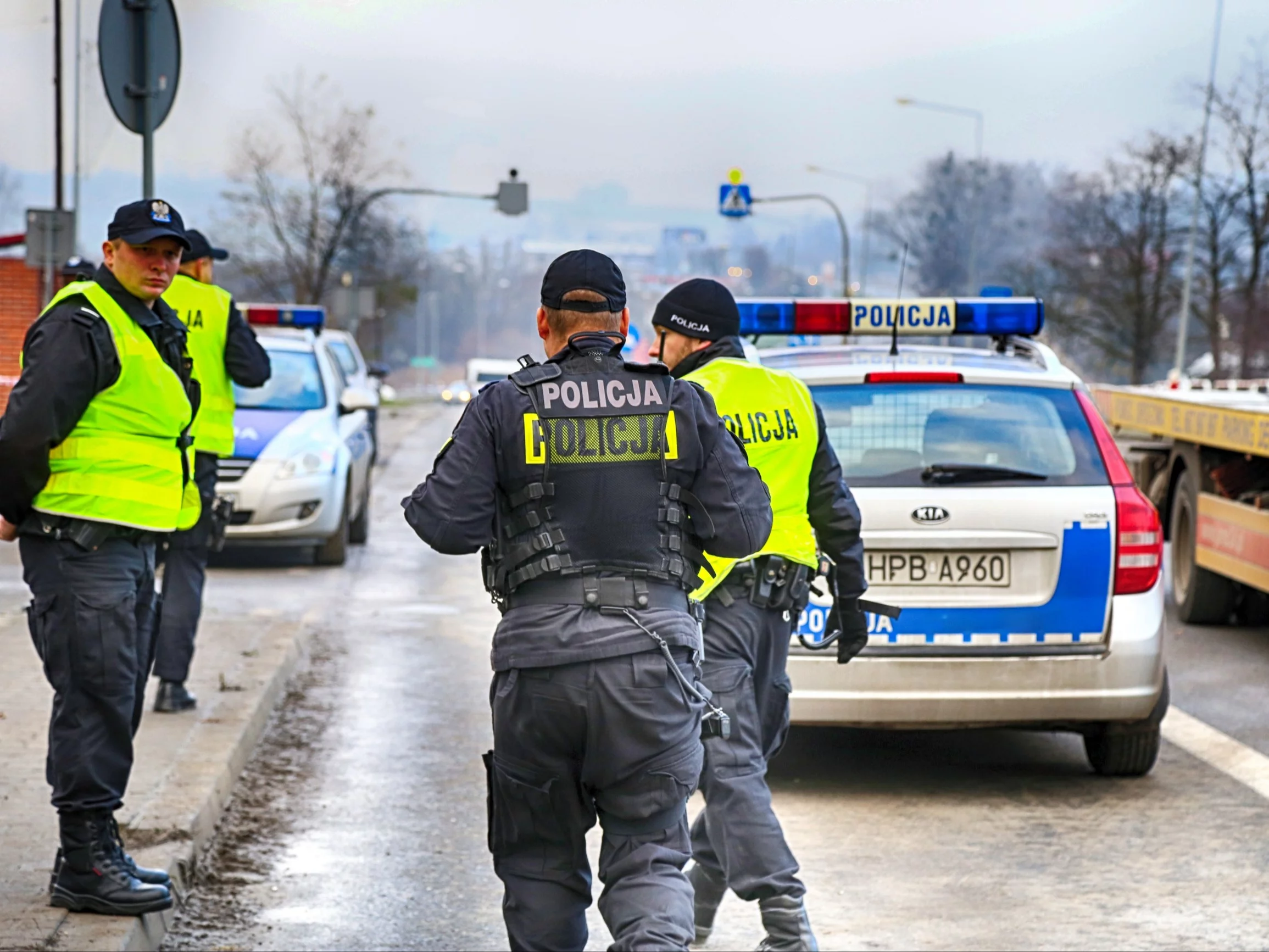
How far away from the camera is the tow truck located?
10.9 metres

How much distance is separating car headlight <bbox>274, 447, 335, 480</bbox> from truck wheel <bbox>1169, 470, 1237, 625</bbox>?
6367 mm

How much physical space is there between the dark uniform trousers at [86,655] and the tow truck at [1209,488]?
7.38 m

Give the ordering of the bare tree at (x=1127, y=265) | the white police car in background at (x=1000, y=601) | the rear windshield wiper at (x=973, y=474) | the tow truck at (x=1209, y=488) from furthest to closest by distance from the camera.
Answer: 1. the bare tree at (x=1127, y=265)
2. the tow truck at (x=1209, y=488)
3. the rear windshield wiper at (x=973, y=474)
4. the white police car in background at (x=1000, y=601)

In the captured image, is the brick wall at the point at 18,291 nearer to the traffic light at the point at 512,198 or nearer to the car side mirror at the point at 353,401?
the car side mirror at the point at 353,401

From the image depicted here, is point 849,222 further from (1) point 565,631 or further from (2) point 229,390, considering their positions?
(1) point 565,631

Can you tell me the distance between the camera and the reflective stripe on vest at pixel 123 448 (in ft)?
16.3

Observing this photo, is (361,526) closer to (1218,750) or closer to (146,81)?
(146,81)

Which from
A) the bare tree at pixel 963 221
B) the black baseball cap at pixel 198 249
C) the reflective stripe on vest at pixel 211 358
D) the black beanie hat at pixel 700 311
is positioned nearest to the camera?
the black beanie hat at pixel 700 311

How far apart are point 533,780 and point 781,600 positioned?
1.29m

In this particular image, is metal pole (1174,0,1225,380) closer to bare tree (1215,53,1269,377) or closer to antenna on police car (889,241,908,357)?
bare tree (1215,53,1269,377)

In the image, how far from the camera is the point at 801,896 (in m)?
4.75

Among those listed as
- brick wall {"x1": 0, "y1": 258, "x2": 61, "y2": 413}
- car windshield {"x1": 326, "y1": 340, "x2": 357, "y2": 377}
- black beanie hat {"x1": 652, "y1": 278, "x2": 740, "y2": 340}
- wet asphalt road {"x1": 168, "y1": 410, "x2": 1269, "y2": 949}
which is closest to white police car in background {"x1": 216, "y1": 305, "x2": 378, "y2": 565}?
wet asphalt road {"x1": 168, "y1": 410, "x2": 1269, "y2": 949}

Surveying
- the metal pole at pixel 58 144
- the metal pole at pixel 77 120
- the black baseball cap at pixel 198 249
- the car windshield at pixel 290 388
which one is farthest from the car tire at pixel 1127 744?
the metal pole at pixel 58 144

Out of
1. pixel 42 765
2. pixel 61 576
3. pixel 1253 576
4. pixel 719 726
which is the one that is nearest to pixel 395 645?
pixel 42 765
